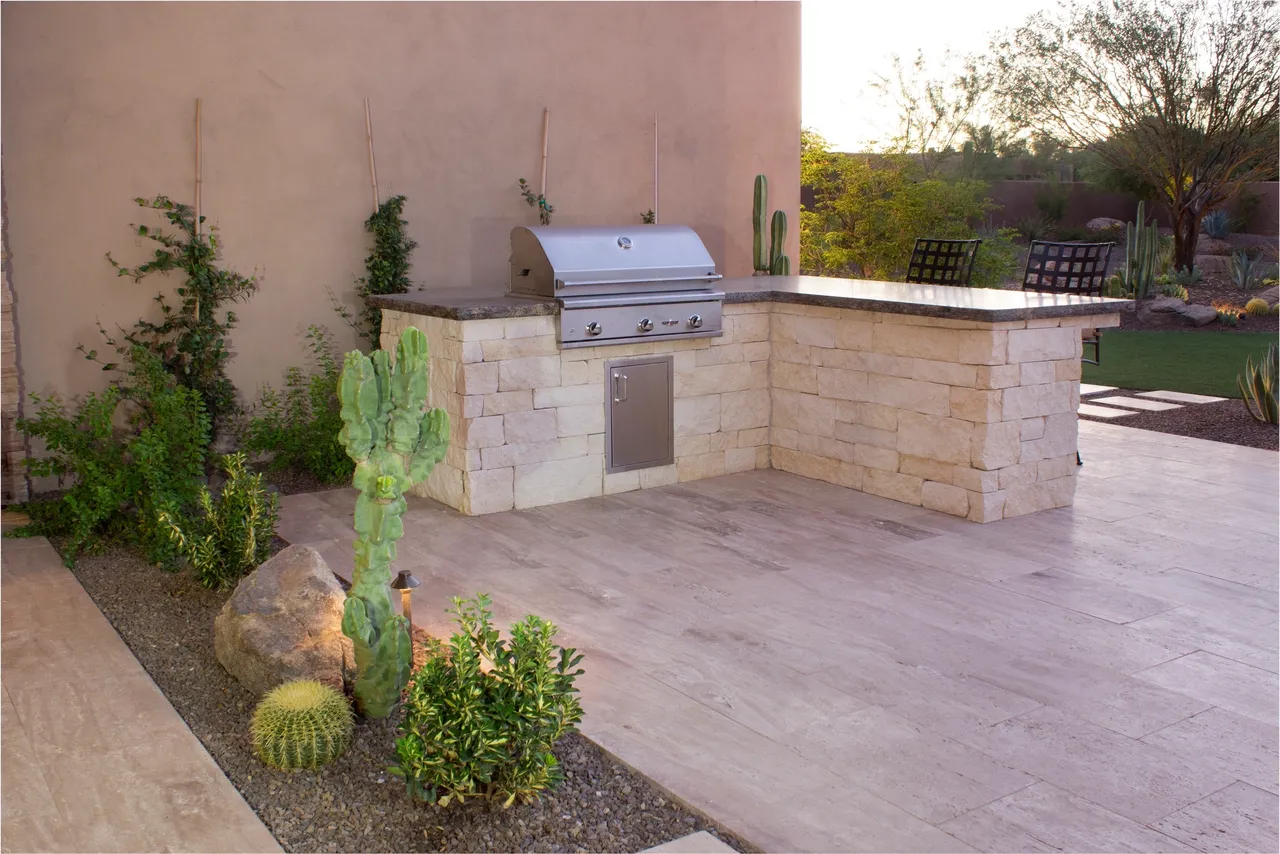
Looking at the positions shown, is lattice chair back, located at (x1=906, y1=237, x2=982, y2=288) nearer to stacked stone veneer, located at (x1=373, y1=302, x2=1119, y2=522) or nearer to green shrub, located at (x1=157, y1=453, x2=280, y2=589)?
stacked stone veneer, located at (x1=373, y1=302, x2=1119, y2=522)

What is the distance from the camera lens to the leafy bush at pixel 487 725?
8.95 ft

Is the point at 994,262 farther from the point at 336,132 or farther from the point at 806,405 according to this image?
the point at 336,132

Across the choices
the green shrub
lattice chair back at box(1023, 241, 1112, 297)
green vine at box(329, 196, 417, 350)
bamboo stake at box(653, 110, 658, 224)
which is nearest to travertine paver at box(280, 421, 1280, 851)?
the green shrub

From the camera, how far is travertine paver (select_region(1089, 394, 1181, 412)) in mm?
8203

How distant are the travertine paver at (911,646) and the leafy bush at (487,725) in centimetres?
41

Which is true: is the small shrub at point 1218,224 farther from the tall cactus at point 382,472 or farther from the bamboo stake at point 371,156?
the tall cactus at point 382,472

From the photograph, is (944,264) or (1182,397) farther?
(1182,397)

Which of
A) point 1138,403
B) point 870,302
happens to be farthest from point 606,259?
point 1138,403

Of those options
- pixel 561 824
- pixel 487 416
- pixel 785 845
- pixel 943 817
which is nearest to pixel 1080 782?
pixel 943 817

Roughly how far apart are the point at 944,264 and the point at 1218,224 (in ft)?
37.7

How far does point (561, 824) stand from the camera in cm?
276

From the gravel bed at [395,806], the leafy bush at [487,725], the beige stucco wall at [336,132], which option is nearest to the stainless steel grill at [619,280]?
the beige stucco wall at [336,132]

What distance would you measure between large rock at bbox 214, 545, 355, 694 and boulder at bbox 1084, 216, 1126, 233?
16.1 meters

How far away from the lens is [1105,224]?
1738 cm
